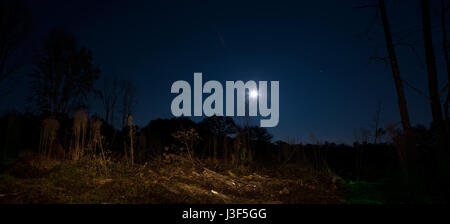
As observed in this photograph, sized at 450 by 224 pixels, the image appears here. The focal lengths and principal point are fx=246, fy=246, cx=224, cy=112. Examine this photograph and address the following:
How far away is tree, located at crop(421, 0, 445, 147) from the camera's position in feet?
20.8

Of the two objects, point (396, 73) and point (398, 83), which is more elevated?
point (396, 73)

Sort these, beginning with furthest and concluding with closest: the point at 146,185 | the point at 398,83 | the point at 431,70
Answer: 1. the point at 398,83
2. the point at 431,70
3. the point at 146,185

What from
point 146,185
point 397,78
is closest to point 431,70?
point 397,78

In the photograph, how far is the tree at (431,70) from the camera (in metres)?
6.35

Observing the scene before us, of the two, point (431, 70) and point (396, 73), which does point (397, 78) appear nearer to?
point (396, 73)

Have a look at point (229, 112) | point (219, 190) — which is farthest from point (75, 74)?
point (219, 190)

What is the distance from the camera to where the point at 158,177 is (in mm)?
5148

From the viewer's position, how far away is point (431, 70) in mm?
6547

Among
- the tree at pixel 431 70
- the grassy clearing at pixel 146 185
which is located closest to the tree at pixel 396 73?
the tree at pixel 431 70

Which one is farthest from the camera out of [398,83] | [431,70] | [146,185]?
[398,83]

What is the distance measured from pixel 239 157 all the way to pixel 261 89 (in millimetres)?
2618

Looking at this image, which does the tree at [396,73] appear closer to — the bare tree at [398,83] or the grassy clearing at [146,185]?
the bare tree at [398,83]

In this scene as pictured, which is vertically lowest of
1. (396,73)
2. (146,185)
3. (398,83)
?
(146,185)
